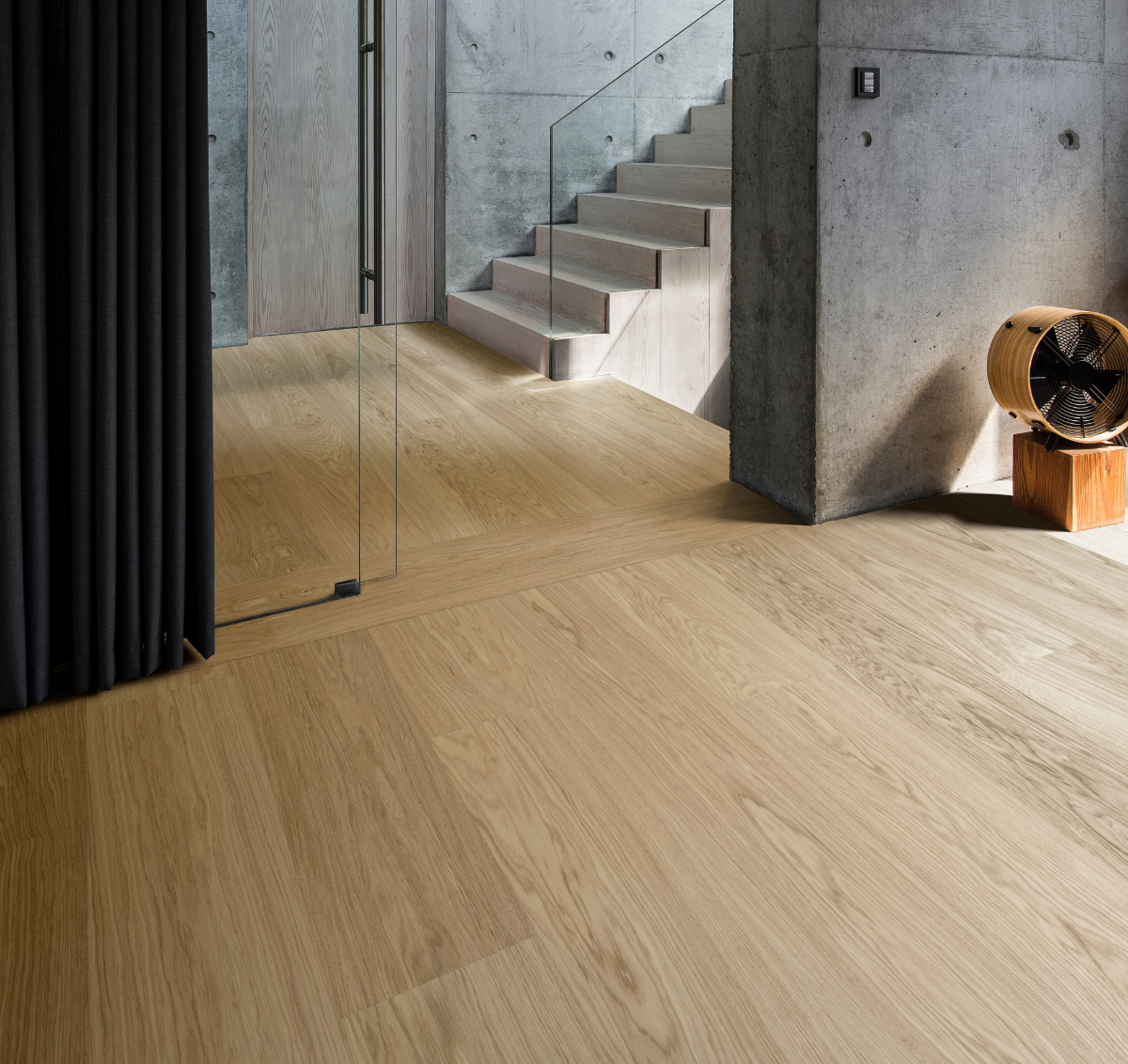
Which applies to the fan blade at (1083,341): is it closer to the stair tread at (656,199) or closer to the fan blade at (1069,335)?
the fan blade at (1069,335)

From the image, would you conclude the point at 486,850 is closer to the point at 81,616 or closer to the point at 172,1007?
the point at 172,1007

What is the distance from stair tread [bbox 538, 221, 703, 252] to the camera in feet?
15.0

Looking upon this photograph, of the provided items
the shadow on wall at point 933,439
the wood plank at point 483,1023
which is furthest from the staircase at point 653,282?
the wood plank at point 483,1023

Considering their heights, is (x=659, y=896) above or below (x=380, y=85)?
below

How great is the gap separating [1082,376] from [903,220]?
659 millimetres

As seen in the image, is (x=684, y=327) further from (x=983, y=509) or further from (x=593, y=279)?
(x=983, y=509)

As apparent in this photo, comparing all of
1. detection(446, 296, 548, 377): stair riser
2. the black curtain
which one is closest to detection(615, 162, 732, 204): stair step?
detection(446, 296, 548, 377): stair riser

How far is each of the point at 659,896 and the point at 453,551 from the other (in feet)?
4.71

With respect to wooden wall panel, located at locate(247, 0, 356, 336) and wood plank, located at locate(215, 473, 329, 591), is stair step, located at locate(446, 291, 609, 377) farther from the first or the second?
wooden wall panel, located at locate(247, 0, 356, 336)

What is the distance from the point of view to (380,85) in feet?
7.16

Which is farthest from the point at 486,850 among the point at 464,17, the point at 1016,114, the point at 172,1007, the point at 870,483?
the point at 464,17

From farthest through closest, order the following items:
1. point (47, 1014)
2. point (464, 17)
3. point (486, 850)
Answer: point (464, 17)
point (486, 850)
point (47, 1014)

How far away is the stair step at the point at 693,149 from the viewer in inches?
185

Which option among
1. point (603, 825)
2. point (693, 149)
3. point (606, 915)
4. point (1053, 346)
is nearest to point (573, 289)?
point (693, 149)
